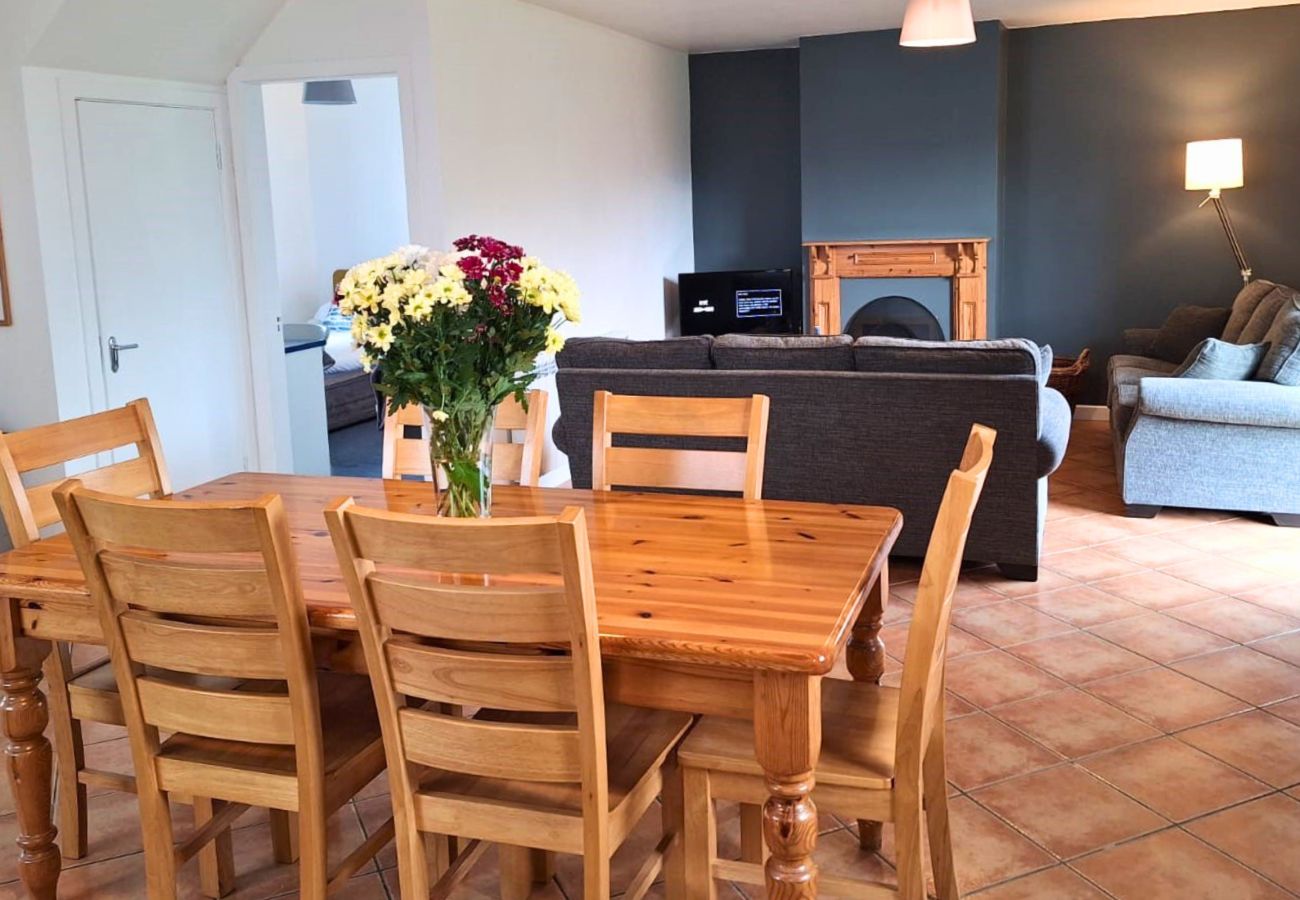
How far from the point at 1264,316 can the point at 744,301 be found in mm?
3519

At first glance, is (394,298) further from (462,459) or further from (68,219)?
(68,219)

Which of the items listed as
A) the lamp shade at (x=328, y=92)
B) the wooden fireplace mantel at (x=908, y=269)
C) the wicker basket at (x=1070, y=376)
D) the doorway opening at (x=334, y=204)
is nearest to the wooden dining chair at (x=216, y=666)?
the lamp shade at (x=328, y=92)

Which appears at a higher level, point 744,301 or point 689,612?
point 744,301

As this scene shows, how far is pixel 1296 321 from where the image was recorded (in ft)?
16.5

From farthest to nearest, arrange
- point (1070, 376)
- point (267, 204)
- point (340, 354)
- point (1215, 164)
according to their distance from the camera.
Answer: point (340, 354) → point (1070, 376) → point (1215, 164) → point (267, 204)

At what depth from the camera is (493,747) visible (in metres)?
1.93

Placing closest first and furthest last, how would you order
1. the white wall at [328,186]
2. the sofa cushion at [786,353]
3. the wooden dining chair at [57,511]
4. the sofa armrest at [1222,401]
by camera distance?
the wooden dining chair at [57,511], the sofa cushion at [786,353], the sofa armrest at [1222,401], the white wall at [328,186]

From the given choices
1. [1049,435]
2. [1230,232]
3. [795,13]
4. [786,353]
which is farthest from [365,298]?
[1230,232]

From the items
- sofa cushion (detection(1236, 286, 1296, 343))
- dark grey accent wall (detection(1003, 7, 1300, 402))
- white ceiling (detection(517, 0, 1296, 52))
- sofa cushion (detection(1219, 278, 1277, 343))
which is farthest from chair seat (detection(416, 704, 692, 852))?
dark grey accent wall (detection(1003, 7, 1300, 402))

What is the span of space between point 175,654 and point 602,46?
5858 millimetres

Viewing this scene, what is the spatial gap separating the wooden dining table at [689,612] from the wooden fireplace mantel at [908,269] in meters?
5.61

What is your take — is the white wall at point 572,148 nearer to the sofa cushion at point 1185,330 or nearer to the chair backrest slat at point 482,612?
the sofa cushion at point 1185,330

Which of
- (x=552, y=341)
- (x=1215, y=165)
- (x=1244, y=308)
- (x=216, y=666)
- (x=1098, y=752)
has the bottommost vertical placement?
(x=1098, y=752)

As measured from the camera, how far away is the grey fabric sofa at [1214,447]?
4.93 m
